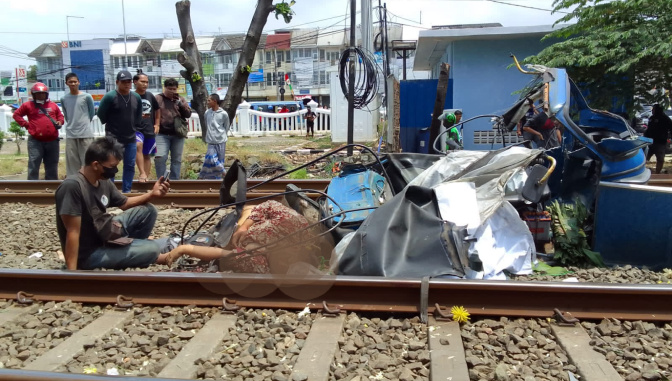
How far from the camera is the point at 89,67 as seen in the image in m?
84.9

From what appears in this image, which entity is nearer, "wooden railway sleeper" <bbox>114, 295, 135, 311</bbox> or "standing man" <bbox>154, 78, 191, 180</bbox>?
"wooden railway sleeper" <bbox>114, 295, 135, 311</bbox>

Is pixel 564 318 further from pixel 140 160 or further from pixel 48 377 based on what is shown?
pixel 140 160

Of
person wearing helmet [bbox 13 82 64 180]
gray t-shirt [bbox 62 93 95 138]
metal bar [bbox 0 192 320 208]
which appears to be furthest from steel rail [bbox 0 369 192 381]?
person wearing helmet [bbox 13 82 64 180]

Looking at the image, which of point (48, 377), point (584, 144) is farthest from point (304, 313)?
point (584, 144)

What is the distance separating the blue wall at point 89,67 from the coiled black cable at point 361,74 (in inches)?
3075

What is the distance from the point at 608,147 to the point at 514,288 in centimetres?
178

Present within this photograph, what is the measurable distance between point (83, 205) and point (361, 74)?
363 inches

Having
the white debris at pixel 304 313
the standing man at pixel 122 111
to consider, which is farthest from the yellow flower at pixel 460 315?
the standing man at pixel 122 111

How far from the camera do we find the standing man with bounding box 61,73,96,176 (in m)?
8.40

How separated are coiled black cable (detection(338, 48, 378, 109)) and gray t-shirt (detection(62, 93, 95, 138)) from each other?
17.5 ft

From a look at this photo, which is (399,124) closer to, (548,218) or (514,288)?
(548,218)

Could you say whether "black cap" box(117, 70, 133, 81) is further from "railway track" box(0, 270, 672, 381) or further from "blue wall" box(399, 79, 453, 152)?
"blue wall" box(399, 79, 453, 152)

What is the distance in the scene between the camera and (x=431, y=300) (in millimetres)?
3834

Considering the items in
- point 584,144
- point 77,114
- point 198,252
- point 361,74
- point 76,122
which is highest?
A: point 361,74
